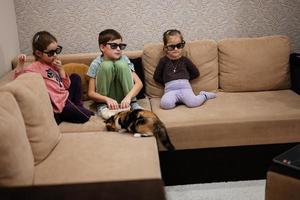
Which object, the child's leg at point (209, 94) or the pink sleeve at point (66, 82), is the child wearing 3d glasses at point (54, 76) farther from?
the child's leg at point (209, 94)

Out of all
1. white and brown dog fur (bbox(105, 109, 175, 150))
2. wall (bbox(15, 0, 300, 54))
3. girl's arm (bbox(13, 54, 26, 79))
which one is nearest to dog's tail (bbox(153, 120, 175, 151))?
white and brown dog fur (bbox(105, 109, 175, 150))

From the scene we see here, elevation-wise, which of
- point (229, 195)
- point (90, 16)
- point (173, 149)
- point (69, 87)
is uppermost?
point (90, 16)

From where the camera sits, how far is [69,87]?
8.36 feet

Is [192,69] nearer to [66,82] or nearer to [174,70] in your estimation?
[174,70]

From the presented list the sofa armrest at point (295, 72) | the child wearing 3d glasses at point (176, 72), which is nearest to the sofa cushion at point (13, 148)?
the child wearing 3d glasses at point (176, 72)

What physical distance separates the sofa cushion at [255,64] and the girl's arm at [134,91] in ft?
2.29

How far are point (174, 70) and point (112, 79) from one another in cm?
48

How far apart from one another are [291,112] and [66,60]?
5.62ft

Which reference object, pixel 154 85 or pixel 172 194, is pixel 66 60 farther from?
pixel 172 194

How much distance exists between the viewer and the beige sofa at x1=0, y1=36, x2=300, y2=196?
1.69 meters

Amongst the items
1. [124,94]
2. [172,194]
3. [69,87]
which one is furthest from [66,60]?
[172,194]

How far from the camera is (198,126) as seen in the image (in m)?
2.21

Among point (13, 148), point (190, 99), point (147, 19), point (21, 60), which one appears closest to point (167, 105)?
point (190, 99)

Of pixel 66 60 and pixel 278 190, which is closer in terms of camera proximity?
pixel 278 190
